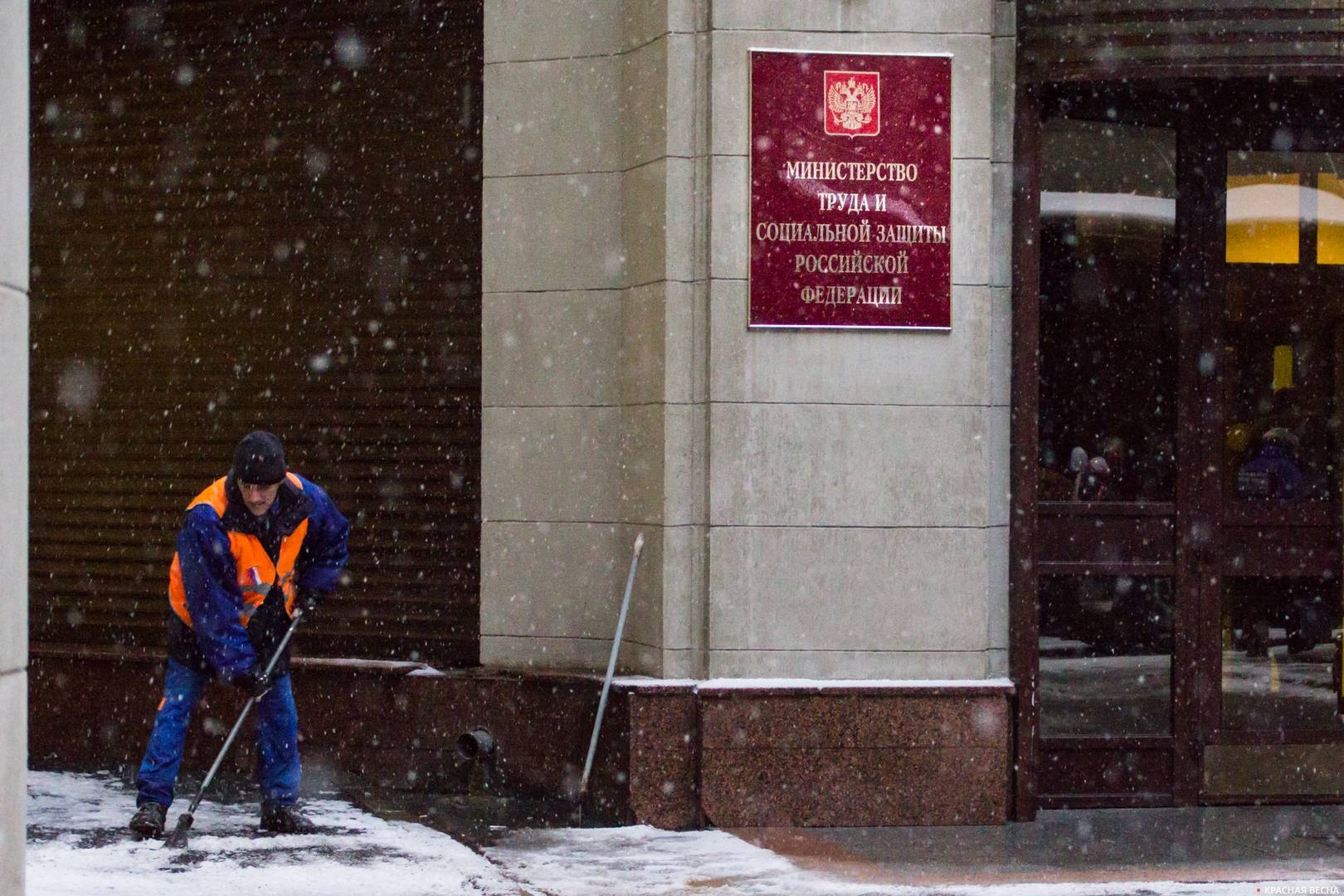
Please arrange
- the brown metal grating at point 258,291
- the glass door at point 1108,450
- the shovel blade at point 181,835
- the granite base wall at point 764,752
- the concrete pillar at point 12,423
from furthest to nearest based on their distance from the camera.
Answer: the brown metal grating at point 258,291
the glass door at point 1108,450
the granite base wall at point 764,752
the shovel blade at point 181,835
the concrete pillar at point 12,423

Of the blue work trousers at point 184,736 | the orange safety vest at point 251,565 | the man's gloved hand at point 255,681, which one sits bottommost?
the blue work trousers at point 184,736

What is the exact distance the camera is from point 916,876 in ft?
24.7

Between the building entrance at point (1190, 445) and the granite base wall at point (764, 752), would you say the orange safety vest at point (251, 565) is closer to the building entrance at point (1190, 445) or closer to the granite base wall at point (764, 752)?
the granite base wall at point (764, 752)

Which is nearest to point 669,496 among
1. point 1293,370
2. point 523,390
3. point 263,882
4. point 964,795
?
point 523,390

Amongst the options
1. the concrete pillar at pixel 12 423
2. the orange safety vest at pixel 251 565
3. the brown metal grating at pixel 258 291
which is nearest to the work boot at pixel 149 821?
the orange safety vest at pixel 251 565

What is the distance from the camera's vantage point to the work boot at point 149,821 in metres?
7.96

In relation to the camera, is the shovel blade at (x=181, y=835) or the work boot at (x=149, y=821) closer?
the shovel blade at (x=181, y=835)

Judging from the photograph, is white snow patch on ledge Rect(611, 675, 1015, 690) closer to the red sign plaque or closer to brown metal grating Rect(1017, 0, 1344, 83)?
the red sign plaque

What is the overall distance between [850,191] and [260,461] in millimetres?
2892

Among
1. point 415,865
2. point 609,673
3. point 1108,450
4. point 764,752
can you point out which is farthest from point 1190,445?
point 415,865

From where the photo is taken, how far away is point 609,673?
8.73 metres

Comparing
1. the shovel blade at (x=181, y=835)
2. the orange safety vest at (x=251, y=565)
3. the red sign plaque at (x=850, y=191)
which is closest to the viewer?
the shovel blade at (x=181, y=835)

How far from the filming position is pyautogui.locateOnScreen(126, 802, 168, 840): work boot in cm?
796

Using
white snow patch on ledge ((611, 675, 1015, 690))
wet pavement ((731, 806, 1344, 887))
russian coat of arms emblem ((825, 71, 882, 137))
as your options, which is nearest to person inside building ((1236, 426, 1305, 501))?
wet pavement ((731, 806, 1344, 887))
